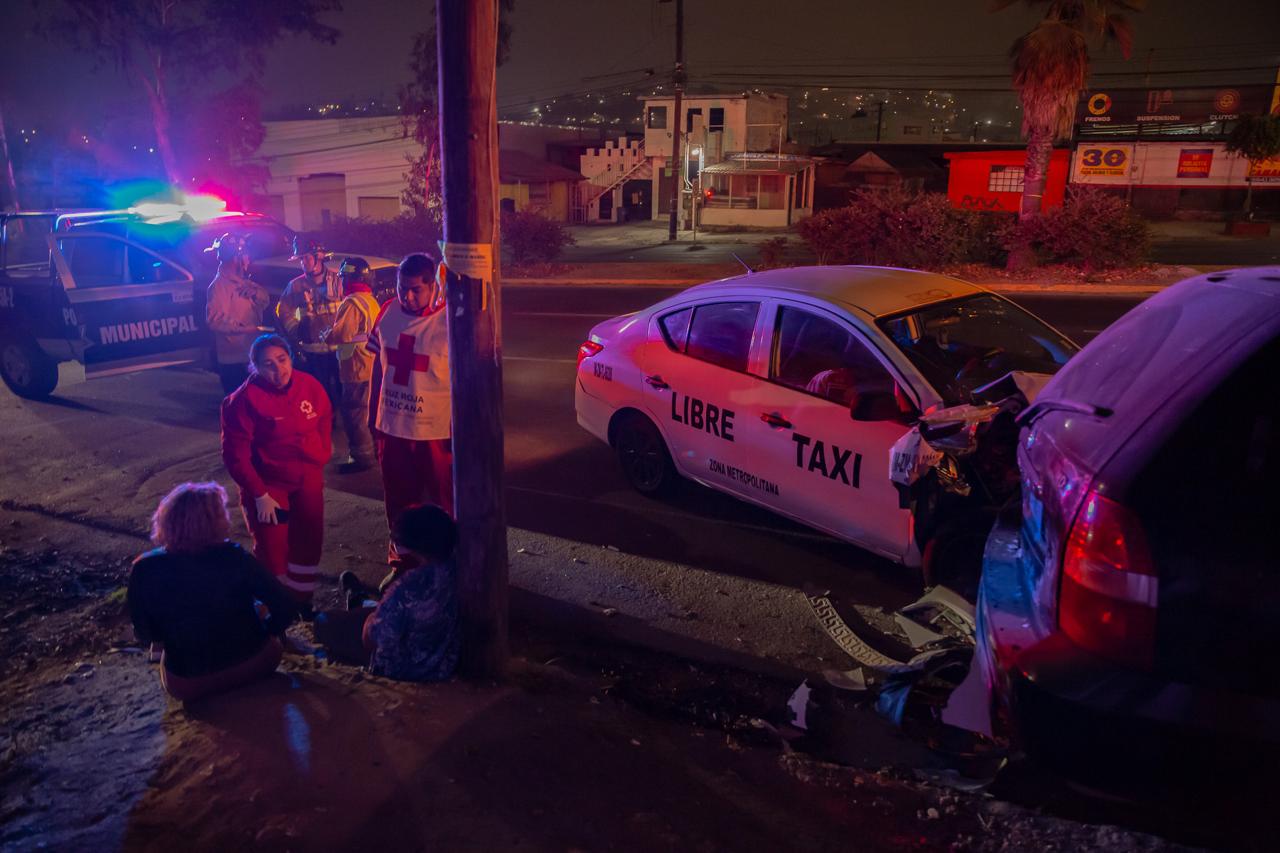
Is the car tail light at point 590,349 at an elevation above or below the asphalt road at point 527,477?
above

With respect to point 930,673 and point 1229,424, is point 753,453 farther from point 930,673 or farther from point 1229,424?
point 1229,424

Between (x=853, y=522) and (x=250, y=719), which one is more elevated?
(x=853, y=522)

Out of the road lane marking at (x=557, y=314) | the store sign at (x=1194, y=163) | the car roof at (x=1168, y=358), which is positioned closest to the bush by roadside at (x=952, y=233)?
the road lane marking at (x=557, y=314)

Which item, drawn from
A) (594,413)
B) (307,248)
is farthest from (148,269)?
(594,413)

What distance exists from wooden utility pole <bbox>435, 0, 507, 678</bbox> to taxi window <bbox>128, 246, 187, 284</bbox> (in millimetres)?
7324

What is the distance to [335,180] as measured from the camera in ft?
149

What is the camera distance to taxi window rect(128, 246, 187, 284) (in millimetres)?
9836

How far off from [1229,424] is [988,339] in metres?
3.35

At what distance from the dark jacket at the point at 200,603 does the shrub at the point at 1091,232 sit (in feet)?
71.3

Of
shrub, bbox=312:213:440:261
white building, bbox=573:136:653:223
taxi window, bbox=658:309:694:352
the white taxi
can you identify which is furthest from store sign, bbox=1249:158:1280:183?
taxi window, bbox=658:309:694:352

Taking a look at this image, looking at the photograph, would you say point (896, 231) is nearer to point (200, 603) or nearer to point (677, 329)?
point (677, 329)

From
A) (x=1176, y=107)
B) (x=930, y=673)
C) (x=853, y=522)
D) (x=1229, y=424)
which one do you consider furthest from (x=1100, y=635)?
(x=1176, y=107)

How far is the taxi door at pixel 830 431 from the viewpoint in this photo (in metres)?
4.89

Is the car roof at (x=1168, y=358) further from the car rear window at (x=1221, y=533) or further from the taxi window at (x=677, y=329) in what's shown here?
the taxi window at (x=677, y=329)
